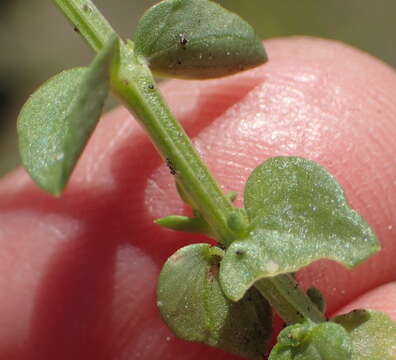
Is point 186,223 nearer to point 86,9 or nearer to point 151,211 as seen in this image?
point 86,9

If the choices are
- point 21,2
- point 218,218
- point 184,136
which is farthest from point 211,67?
point 21,2

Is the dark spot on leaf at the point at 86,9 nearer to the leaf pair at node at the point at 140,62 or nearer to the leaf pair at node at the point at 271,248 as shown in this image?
the leaf pair at node at the point at 140,62

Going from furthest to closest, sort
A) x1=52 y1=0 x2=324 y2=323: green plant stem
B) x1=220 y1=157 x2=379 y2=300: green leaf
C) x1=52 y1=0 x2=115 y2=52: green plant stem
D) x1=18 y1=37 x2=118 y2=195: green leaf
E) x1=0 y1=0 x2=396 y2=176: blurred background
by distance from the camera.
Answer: x1=0 y1=0 x2=396 y2=176: blurred background
x1=52 y1=0 x2=115 y2=52: green plant stem
x1=52 y1=0 x2=324 y2=323: green plant stem
x1=220 y1=157 x2=379 y2=300: green leaf
x1=18 y1=37 x2=118 y2=195: green leaf

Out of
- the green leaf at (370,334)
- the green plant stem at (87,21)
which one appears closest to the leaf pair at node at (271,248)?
the green leaf at (370,334)

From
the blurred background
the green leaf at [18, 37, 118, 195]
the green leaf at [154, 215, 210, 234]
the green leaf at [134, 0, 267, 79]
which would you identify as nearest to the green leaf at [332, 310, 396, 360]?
the green leaf at [154, 215, 210, 234]

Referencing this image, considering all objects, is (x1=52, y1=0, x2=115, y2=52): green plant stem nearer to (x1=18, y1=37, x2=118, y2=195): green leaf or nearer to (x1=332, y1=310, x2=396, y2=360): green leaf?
(x1=18, y1=37, x2=118, y2=195): green leaf

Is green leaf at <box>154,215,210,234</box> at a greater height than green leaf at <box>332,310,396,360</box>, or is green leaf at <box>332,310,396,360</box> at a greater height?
green leaf at <box>154,215,210,234</box>

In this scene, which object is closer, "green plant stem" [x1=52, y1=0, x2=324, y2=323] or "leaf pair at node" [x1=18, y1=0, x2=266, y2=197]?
"leaf pair at node" [x1=18, y1=0, x2=266, y2=197]
